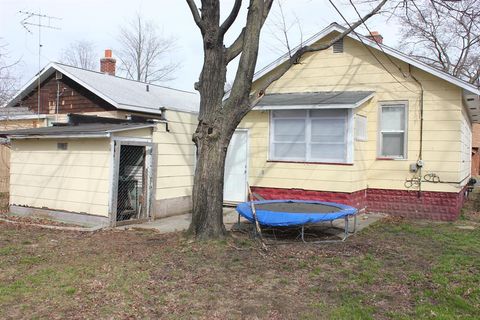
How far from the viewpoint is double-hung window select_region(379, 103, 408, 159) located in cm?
1247

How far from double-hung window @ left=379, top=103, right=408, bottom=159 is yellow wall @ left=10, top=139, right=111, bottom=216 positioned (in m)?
7.35

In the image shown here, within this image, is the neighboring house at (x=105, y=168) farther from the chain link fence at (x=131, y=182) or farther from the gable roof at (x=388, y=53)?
the gable roof at (x=388, y=53)

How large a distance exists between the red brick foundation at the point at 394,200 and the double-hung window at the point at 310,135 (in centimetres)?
94

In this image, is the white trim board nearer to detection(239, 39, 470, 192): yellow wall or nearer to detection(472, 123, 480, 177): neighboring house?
detection(239, 39, 470, 192): yellow wall

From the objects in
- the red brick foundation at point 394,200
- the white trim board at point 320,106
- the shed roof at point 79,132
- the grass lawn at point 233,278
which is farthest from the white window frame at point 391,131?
the shed roof at point 79,132

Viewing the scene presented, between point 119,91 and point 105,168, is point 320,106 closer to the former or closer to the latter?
point 105,168

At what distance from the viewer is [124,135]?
34.3 ft

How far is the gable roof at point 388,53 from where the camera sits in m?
11.6

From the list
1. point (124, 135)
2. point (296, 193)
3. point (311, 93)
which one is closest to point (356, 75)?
point (311, 93)

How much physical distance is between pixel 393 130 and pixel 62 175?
872 centimetres

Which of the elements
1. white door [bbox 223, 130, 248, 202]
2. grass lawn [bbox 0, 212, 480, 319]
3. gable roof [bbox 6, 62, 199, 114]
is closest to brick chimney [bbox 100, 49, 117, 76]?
gable roof [bbox 6, 62, 199, 114]

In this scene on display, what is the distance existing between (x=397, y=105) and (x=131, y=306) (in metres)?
9.70

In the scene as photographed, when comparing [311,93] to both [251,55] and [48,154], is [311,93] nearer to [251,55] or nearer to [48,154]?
[251,55]

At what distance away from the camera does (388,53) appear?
40.5 ft
